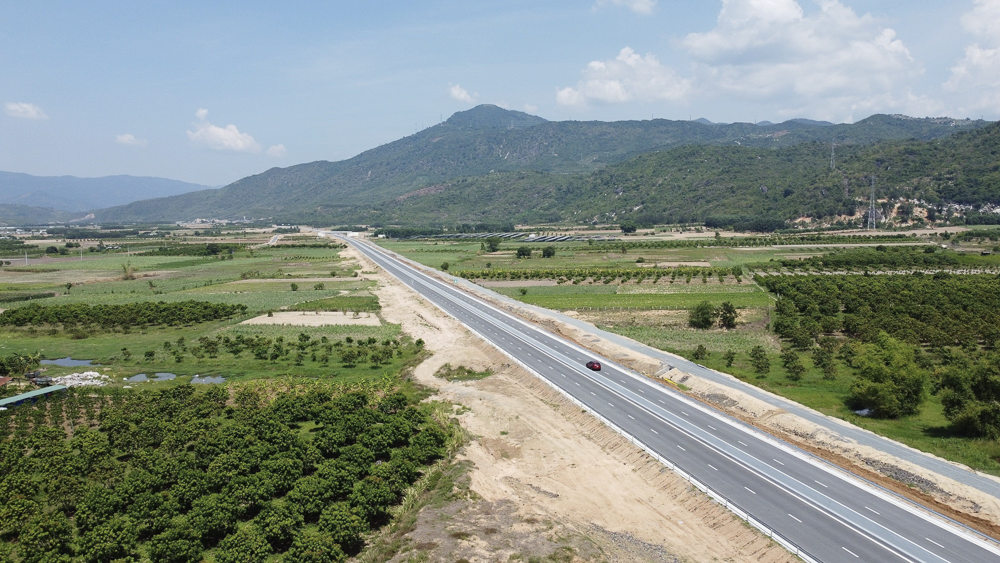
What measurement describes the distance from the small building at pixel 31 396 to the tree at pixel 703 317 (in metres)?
66.8

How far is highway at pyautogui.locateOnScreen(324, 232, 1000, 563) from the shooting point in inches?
1043

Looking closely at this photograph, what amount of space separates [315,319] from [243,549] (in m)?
60.3

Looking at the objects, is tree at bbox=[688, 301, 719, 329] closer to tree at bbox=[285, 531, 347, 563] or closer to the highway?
the highway

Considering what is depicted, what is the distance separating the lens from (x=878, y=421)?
1665 inches

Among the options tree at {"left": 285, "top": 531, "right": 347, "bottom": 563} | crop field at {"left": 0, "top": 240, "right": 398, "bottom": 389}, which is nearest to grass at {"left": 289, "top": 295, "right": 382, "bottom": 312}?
crop field at {"left": 0, "top": 240, "right": 398, "bottom": 389}

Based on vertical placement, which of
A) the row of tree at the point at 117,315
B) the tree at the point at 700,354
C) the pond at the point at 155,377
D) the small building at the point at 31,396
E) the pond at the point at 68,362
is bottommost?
the pond at the point at 155,377

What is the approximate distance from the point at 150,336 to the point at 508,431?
54.1 metres

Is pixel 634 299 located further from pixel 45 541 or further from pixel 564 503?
pixel 45 541

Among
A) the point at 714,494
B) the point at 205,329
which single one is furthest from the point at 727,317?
the point at 205,329

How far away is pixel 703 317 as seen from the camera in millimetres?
74500

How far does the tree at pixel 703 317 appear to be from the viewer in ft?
244

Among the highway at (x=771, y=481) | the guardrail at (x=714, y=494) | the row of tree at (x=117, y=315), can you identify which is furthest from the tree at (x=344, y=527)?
the row of tree at (x=117, y=315)

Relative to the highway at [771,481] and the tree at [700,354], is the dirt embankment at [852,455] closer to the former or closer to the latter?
the highway at [771,481]

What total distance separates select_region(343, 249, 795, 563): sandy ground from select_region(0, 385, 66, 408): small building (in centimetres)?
3370
